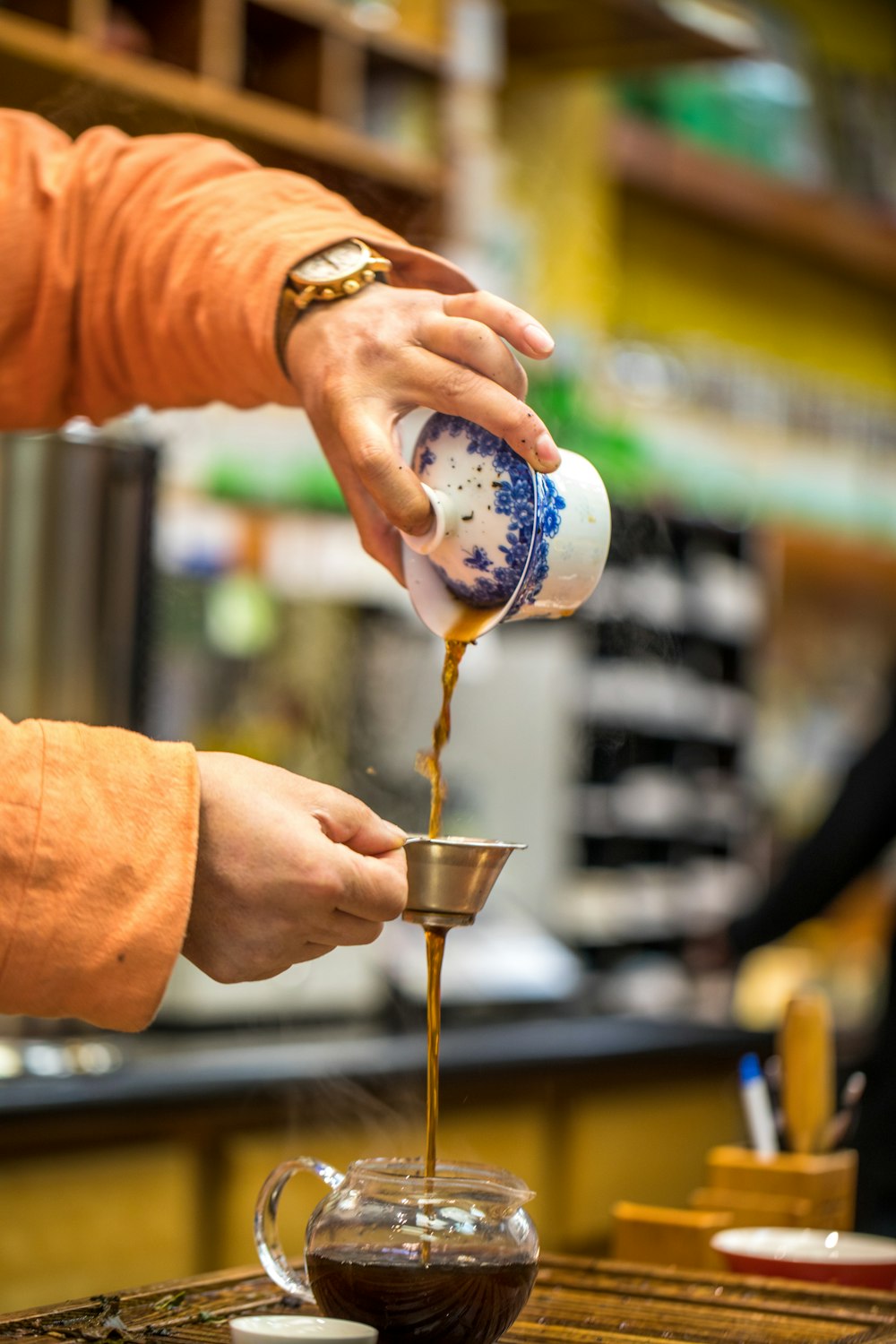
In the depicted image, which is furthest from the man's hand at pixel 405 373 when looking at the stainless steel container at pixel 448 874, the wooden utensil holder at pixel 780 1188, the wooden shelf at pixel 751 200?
the wooden shelf at pixel 751 200

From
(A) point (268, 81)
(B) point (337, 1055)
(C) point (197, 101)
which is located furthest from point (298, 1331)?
(A) point (268, 81)

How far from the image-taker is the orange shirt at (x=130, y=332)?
0.85 meters

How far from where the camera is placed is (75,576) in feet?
8.13

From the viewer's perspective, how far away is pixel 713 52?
4.52 m

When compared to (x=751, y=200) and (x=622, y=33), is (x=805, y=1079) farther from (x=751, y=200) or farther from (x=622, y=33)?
(x=751, y=200)

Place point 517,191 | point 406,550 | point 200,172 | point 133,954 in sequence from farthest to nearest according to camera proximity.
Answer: point 517,191 → point 200,172 → point 406,550 → point 133,954

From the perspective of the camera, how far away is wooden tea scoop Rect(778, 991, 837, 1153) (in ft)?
4.48

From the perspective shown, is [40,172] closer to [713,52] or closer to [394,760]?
[394,760]

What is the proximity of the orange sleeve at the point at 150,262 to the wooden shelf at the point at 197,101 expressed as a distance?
241 mm

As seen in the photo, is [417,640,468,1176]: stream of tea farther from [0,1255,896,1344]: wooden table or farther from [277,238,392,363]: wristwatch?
[277,238,392,363]: wristwatch

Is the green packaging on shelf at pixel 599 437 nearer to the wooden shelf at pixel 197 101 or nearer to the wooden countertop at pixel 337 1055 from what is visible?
the wooden shelf at pixel 197 101

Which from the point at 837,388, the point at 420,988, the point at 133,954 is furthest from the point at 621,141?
the point at 133,954

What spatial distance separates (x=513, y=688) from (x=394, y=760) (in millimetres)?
1392

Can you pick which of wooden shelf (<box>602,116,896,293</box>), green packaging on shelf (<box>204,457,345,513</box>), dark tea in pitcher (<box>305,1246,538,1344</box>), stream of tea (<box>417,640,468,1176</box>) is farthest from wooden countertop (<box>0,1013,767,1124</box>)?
wooden shelf (<box>602,116,896,293</box>)
